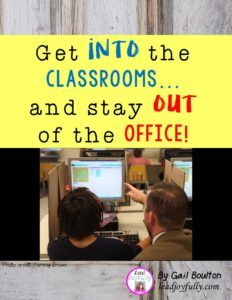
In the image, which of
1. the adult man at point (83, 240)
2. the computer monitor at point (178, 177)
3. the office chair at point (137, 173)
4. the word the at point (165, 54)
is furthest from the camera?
the office chair at point (137, 173)

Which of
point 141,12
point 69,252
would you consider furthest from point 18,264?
point 141,12

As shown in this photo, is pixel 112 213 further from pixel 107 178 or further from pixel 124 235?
pixel 124 235

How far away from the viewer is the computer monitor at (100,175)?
2.98 meters

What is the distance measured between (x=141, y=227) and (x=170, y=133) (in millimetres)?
1307

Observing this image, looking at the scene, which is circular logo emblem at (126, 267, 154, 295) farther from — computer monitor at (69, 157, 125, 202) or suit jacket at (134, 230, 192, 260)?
computer monitor at (69, 157, 125, 202)

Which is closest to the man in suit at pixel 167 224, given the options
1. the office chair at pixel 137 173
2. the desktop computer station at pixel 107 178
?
the desktop computer station at pixel 107 178

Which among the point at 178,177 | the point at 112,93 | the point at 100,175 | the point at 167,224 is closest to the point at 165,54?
the point at 112,93

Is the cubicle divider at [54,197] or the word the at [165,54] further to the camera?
the cubicle divider at [54,197]

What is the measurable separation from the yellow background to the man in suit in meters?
0.42

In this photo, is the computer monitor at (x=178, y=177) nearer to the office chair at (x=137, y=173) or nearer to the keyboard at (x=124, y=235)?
the keyboard at (x=124, y=235)

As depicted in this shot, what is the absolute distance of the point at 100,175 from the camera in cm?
300

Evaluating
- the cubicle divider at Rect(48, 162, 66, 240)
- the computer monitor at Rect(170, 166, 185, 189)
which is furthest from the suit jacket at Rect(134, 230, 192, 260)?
the cubicle divider at Rect(48, 162, 66, 240)

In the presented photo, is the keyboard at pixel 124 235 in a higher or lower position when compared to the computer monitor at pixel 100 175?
lower

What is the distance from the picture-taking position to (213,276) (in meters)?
1.52
